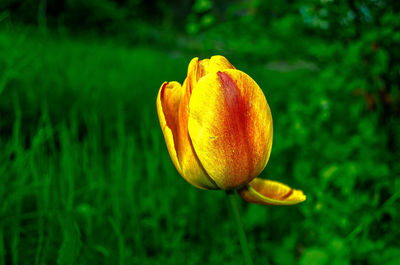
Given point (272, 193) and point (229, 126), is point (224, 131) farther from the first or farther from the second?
point (272, 193)

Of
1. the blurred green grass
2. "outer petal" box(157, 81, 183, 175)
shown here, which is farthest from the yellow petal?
the blurred green grass

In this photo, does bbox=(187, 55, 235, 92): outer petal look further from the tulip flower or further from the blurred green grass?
the blurred green grass

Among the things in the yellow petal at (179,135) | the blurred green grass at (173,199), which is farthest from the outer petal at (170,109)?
the blurred green grass at (173,199)

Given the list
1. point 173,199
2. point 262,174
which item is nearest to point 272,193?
point 173,199

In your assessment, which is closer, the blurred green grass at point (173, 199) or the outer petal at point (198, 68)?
the outer petal at point (198, 68)

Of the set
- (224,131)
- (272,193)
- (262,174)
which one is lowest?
(262,174)

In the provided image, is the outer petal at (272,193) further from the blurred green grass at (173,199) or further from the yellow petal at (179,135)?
the blurred green grass at (173,199)
